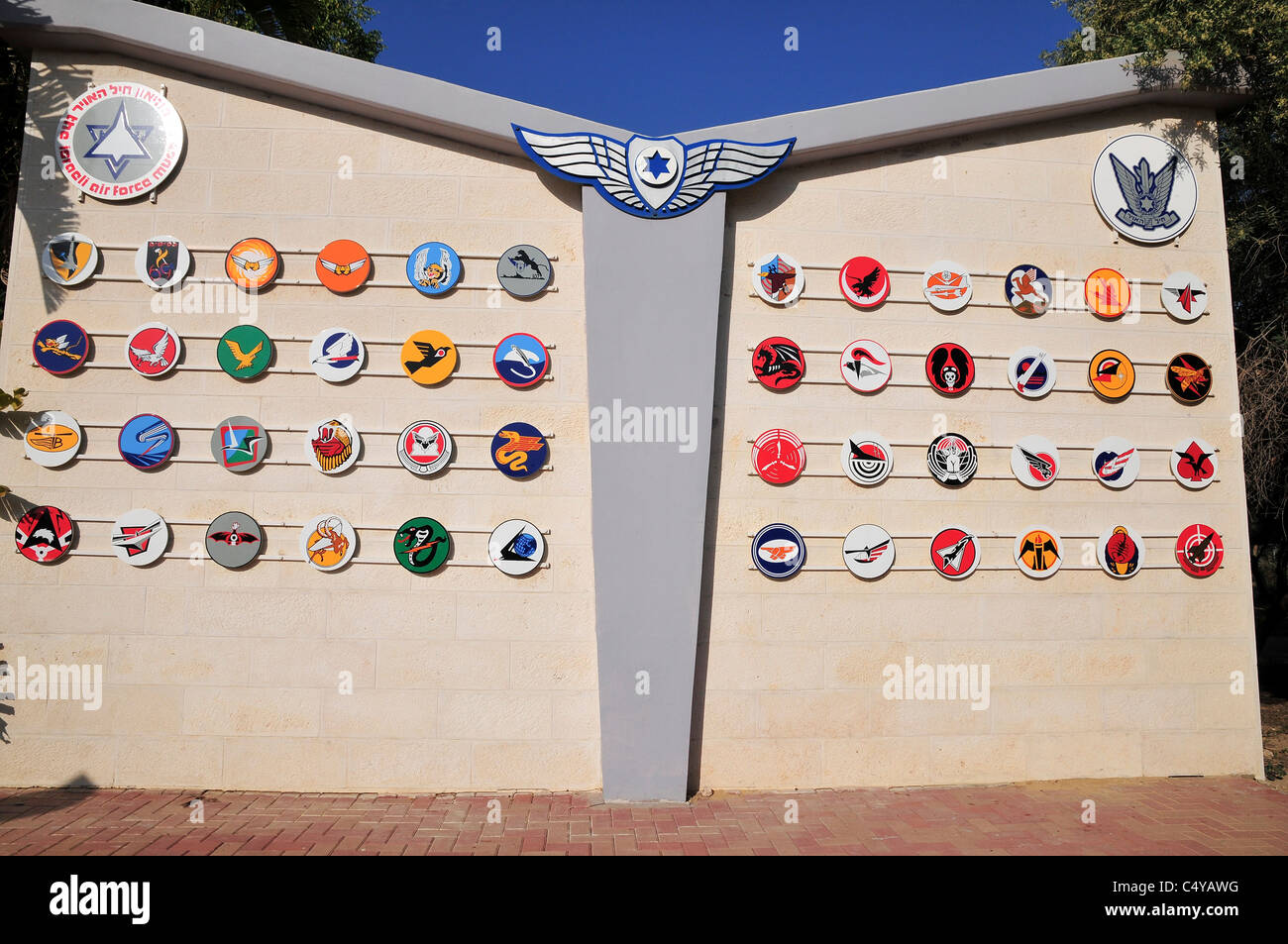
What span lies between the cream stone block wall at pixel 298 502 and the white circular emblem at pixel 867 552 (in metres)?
2.10

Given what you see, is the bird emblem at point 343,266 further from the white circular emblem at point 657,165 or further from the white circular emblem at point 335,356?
the white circular emblem at point 657,165

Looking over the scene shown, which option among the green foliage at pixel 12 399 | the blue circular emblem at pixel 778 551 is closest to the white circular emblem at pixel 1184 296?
the blue circular emblem at pixel 778 551

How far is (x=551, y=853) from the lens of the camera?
514 cm

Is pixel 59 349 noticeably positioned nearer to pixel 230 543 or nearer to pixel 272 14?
pixel 230 543

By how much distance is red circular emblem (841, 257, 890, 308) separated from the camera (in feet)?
21.9

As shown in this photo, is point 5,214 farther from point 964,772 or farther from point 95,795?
point 964,772

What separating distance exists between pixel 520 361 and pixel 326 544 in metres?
2.06

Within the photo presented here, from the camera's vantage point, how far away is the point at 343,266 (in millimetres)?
6391

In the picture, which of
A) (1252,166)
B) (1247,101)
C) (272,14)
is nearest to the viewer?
(1247,101)

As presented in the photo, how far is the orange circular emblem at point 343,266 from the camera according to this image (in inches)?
251

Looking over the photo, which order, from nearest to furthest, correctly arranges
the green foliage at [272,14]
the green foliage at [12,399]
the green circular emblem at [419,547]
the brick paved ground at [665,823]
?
the brick paved ground at [665,823]
the green foliage at [12,399]
the green circular emblem at [419,547]
the green foliage at [272,14]

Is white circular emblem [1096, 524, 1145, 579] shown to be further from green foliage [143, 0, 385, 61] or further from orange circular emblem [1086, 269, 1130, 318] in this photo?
green foliage [143, 0, 385, 61]

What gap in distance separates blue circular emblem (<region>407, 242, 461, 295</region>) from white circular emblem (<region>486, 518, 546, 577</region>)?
6.40 feet

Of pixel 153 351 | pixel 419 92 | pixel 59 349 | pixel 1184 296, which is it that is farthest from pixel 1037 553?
pixel 59 349
